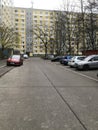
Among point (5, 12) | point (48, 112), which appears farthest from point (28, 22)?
point (48, 112)

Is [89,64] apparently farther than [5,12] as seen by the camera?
No

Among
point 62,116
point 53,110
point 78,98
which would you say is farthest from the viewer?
point 78,98

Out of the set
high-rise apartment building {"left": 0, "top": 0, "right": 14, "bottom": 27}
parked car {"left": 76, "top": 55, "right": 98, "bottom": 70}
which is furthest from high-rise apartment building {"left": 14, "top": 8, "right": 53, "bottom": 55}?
parked car {"left": 76, "top": 55, "right": 98, "bottom": 70}

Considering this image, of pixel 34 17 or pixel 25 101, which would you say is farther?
pixel 34 17

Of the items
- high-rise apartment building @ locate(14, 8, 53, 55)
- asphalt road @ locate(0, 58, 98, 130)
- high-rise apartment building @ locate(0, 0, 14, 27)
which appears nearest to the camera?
asphalt road @ locate(0, 58, 98, 130)

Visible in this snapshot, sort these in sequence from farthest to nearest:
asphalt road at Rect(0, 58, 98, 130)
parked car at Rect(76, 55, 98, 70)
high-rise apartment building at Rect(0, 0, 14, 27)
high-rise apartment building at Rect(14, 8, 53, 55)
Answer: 1. high-rise apartment building at Rect(14, 8, 53, 55)
2. high-rise apartment building at Rect(0, 0, 14, 27)
3. parked car at Rect(76, 55, 98, 70)
4. asphalt road at Rect(0, 58, 98, 130)

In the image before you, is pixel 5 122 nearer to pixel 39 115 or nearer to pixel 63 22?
pixel 39 115

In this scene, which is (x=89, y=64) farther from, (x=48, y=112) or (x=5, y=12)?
(x=5, y=12)

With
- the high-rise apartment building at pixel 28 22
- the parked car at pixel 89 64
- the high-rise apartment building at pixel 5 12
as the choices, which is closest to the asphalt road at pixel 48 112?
the parked car at pixel 89 64

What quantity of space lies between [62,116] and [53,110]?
679mm

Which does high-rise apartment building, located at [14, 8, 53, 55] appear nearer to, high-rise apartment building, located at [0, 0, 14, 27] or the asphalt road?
high-rise apartment building, located at [0, 0, 14, 27]

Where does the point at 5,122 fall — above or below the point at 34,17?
below

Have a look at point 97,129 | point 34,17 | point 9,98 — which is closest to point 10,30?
point 9,98

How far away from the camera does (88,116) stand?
19.7 ft
